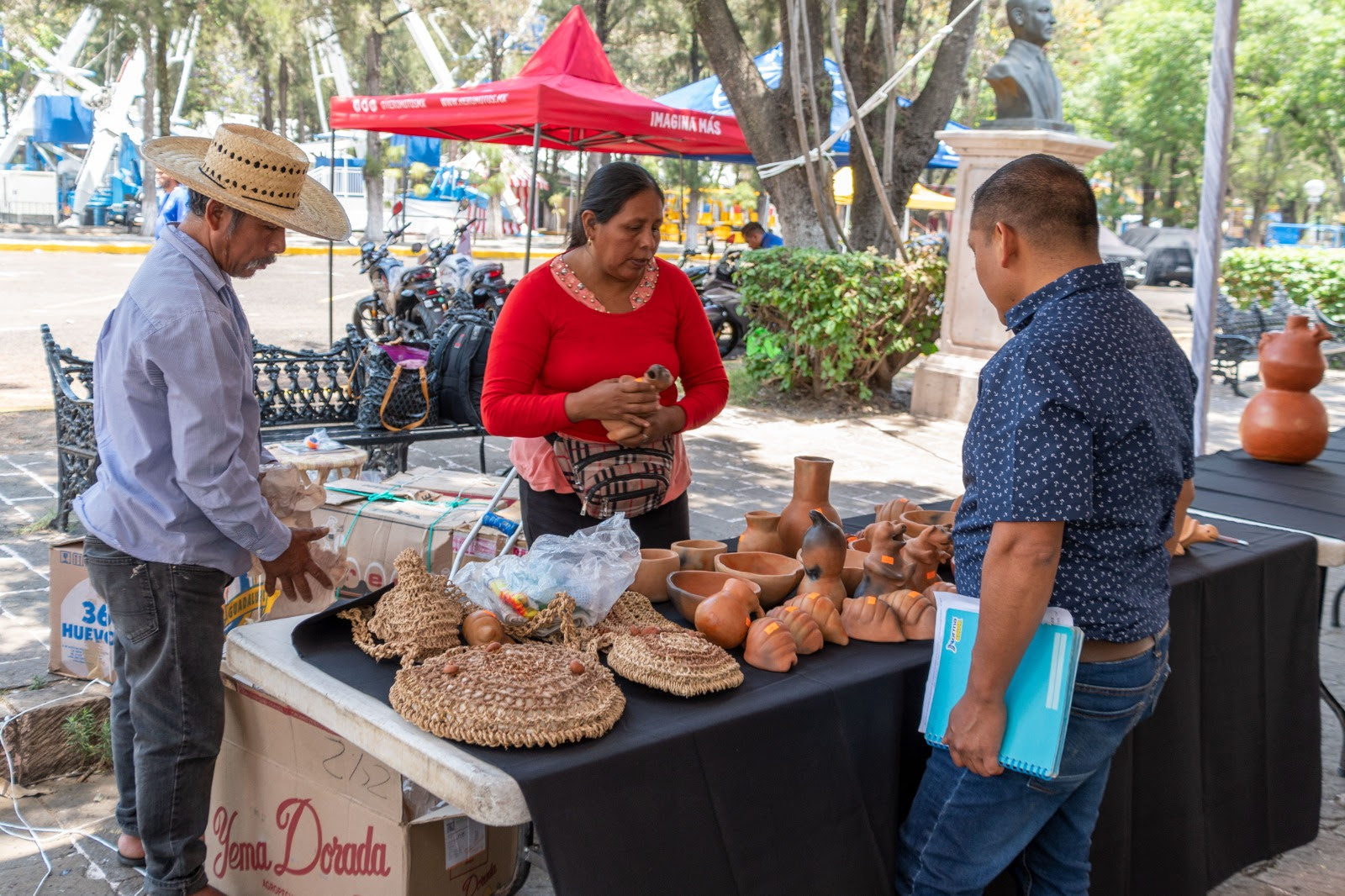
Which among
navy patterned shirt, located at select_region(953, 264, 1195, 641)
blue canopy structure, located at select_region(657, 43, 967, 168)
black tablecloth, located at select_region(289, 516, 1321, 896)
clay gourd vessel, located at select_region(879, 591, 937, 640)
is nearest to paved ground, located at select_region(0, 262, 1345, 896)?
black tablecloth, located at select_region(289, 516, 1321, 896)

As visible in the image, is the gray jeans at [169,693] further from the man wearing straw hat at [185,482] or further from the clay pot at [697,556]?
the clay pot at [697,556]

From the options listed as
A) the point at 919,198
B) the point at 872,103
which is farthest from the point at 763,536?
the point at 919,198

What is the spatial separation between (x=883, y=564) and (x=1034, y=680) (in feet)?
2.04

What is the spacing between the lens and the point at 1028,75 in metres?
8.27

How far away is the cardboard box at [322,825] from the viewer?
212 cm

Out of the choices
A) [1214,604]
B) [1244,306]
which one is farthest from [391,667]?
[1244,306]

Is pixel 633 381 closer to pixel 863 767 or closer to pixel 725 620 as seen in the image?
pixel 725 620

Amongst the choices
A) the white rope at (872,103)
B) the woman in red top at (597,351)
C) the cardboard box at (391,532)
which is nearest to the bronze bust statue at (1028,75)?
the white rope at (872,103)

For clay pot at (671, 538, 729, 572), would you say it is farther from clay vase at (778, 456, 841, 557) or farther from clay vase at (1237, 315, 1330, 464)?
clay vase at (1237, 315, 1330, 464)

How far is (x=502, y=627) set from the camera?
2111 mm

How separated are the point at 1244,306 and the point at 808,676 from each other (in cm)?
1487

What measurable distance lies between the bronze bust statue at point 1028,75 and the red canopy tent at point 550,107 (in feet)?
8.41

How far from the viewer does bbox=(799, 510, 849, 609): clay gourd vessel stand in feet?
7.54

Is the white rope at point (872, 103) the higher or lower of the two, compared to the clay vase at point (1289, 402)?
higher
